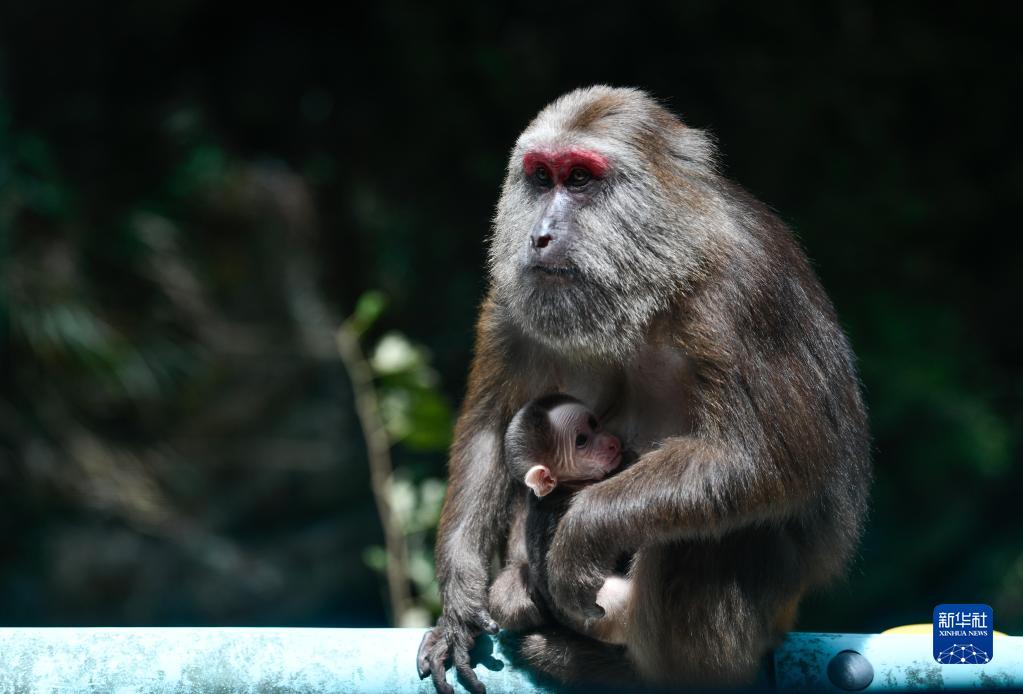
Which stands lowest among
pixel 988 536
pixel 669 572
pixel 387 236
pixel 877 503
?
pixel 988 536

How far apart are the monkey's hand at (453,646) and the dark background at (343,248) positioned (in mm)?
3796

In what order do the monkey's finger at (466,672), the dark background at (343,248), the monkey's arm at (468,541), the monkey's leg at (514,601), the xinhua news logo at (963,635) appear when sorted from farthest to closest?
the dark background at (343,248) < the monkey's leg at (514,601) < the monkey's arm at (468,541) < the monkey's finger at (466,672) < the xinhua news logo at (963,635)

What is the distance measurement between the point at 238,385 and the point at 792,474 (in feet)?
21.5

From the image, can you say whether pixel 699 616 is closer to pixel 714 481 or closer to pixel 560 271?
pixel 714 481

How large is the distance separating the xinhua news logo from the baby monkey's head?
1.08m

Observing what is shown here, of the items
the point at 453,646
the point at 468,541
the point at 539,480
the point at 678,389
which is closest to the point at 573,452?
the point at 539,480

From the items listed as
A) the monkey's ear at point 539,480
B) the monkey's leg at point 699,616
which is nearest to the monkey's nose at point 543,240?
the monkey's ear at point 539,480

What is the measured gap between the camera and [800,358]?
3436mm

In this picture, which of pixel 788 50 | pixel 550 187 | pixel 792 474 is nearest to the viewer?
pixel 792 474

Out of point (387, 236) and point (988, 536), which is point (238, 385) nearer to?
point (387, 236)

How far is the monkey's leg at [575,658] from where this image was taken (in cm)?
351

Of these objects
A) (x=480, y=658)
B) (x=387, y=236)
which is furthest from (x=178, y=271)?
(x=480, y=658)

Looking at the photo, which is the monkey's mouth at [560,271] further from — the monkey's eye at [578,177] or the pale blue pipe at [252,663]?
the pale blue pipe at [252,663]

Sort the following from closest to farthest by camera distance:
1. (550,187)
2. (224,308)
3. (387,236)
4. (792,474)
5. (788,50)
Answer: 1. (792,474)
2. (550,187)
3. (788,50)
4. (387,236)
5. (224,308)
